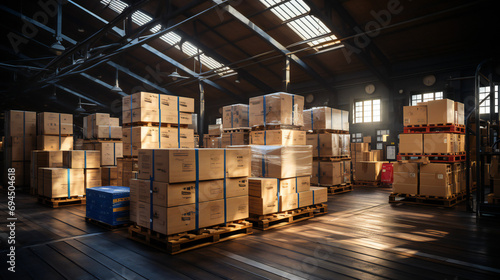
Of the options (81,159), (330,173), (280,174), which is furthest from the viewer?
(330,173)

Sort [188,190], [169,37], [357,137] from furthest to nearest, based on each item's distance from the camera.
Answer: [357,137] < [169,37] < [188,190]

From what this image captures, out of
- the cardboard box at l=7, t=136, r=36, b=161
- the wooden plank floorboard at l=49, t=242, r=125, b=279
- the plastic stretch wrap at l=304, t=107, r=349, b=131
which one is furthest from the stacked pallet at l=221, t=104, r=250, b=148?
the cardboard box at l=7, t=136, r=36, b=161

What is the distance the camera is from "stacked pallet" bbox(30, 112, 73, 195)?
8.59 metres

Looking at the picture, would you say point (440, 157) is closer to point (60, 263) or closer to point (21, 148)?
point (60, 263)

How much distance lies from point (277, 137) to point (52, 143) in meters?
7.41

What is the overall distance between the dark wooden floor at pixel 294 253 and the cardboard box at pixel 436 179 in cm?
126

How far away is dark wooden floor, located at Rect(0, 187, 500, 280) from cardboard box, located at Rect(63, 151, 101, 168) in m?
1.96

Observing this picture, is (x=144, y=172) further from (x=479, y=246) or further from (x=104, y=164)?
(x=104, y=164)

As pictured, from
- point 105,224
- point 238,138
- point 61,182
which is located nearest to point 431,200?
point 238,138

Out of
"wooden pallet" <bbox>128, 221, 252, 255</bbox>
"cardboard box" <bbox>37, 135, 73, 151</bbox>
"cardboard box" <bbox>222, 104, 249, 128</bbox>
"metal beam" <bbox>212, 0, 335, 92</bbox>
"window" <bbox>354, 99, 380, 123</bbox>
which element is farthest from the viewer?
"window" <bbox>354, 99, 380, 123</bbox>

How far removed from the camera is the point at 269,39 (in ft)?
37.9

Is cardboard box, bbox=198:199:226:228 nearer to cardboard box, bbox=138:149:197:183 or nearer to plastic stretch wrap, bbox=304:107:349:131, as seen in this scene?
cardboard box, bbox=138:149:197:183

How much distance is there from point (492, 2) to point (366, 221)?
322 inches

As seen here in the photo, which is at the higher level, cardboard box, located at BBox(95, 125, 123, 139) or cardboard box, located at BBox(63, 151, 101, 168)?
cardboard box, located at BBox(95, 125, 123, 139)
